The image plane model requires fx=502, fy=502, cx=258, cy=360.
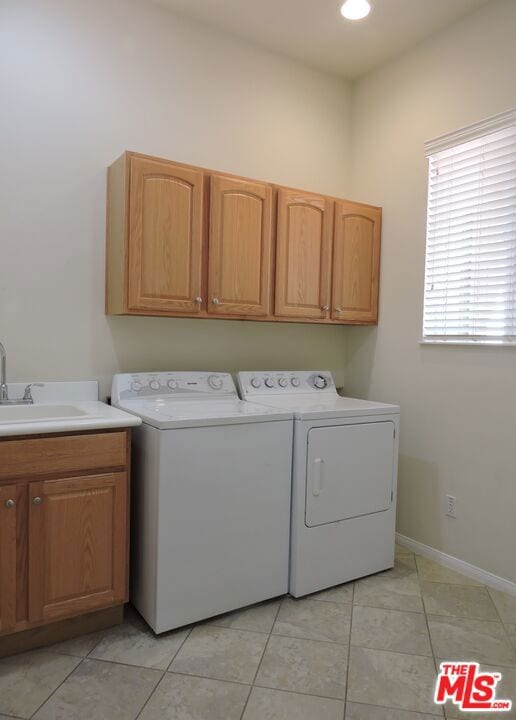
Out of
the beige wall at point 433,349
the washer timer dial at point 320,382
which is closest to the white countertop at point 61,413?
the washer timer dial at point 320,382

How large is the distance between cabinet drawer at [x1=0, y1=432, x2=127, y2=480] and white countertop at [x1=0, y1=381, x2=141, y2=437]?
44 millimetres

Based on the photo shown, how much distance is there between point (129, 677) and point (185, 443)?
0.83 meters

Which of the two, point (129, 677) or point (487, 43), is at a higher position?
point (487, 43)

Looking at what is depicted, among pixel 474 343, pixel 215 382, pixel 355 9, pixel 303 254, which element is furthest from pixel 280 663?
pixel 355 9

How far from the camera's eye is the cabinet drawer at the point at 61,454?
177 cm

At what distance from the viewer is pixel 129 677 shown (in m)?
1.75

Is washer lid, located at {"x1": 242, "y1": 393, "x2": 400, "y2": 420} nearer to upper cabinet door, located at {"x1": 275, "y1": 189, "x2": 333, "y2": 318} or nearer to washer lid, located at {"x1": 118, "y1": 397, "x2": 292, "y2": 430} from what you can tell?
washer lid, located at {"x1": 118, "y1": 397, "x2": 292, "y2": 430}

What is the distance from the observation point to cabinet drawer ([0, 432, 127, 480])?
1.77 m

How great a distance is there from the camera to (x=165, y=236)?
2.36 meters

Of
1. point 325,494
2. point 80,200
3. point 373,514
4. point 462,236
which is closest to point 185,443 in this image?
point 325,494

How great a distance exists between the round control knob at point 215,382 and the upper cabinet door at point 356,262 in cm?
78

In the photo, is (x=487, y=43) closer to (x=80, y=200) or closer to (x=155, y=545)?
(x=80, y=200)

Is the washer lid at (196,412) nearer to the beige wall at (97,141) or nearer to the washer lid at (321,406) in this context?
the washer lid at (321,406)

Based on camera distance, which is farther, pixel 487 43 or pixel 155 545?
pixel 487 43
